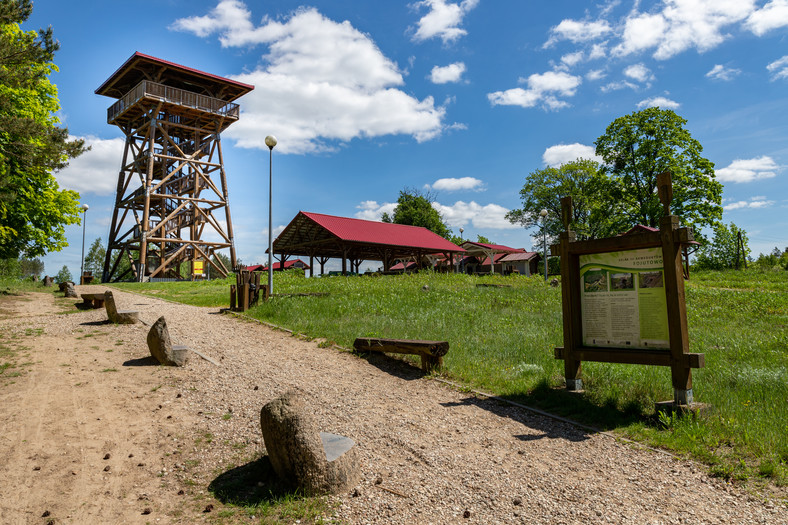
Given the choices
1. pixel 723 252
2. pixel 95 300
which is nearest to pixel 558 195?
pixel 723 252

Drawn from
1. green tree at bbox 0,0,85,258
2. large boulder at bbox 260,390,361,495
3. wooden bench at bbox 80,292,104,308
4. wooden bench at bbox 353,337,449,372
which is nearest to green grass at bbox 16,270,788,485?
wooden bench at bbox 353,337,449,372

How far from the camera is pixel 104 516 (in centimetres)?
366

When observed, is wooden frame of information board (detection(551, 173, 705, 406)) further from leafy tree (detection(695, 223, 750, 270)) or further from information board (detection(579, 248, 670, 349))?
leafy tree (detection(695, 223, 750, 270))

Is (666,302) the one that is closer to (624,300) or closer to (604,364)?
(624,300)


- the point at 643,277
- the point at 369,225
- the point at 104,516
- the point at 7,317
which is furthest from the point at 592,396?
the point at 369,225

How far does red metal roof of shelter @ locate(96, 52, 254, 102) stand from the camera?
113 ft

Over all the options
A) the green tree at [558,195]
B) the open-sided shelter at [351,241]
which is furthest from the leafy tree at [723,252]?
the open-sided shelter at [351,241]

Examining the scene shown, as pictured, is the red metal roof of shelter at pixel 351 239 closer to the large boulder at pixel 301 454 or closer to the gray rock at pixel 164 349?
the gray rock at pixel 164 349

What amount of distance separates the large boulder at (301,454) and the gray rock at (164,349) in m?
4.56

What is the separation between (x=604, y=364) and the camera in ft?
27.1

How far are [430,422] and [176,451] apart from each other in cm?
295

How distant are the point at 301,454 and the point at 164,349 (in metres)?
5.05

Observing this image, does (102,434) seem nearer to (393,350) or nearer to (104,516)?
(104,516)

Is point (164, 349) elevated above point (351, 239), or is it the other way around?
point (351, 239)
